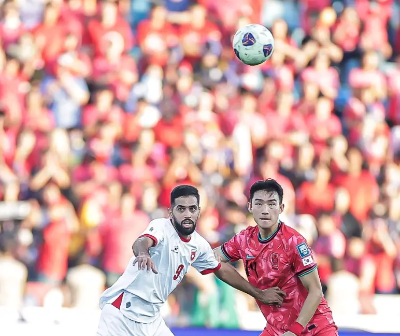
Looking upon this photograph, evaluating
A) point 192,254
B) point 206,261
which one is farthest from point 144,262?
point 206,261

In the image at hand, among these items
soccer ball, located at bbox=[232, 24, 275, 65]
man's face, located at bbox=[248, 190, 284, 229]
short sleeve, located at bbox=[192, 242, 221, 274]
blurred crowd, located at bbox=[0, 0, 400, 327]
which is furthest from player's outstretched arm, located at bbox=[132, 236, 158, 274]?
blurred crowd, located at bbox=[0, 0, 400, 327]

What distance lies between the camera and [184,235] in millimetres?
4984

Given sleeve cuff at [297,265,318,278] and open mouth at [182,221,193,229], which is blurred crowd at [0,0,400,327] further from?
sleeve cuff at [297,265,318,278]

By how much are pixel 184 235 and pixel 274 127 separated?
4946 mm

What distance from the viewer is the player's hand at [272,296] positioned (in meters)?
4.83

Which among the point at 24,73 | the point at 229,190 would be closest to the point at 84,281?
the point at 229,190

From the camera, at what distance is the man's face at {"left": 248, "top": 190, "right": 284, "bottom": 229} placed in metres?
4.77

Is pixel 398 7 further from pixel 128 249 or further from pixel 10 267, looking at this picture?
pixel 10 267

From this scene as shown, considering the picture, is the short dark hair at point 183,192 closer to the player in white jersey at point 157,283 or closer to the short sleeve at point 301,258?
the player in white jersey at point 157,283

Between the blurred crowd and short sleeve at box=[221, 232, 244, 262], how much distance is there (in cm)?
288

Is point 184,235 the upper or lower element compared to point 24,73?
lower

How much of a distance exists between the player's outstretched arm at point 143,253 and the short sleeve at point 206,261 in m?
0.52

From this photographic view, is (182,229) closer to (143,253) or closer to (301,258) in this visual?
(143,253)

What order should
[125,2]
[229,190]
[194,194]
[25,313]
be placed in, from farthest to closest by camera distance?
1. [125,2]
2. [229,190]
3. [25,313]
4. [194,194]
